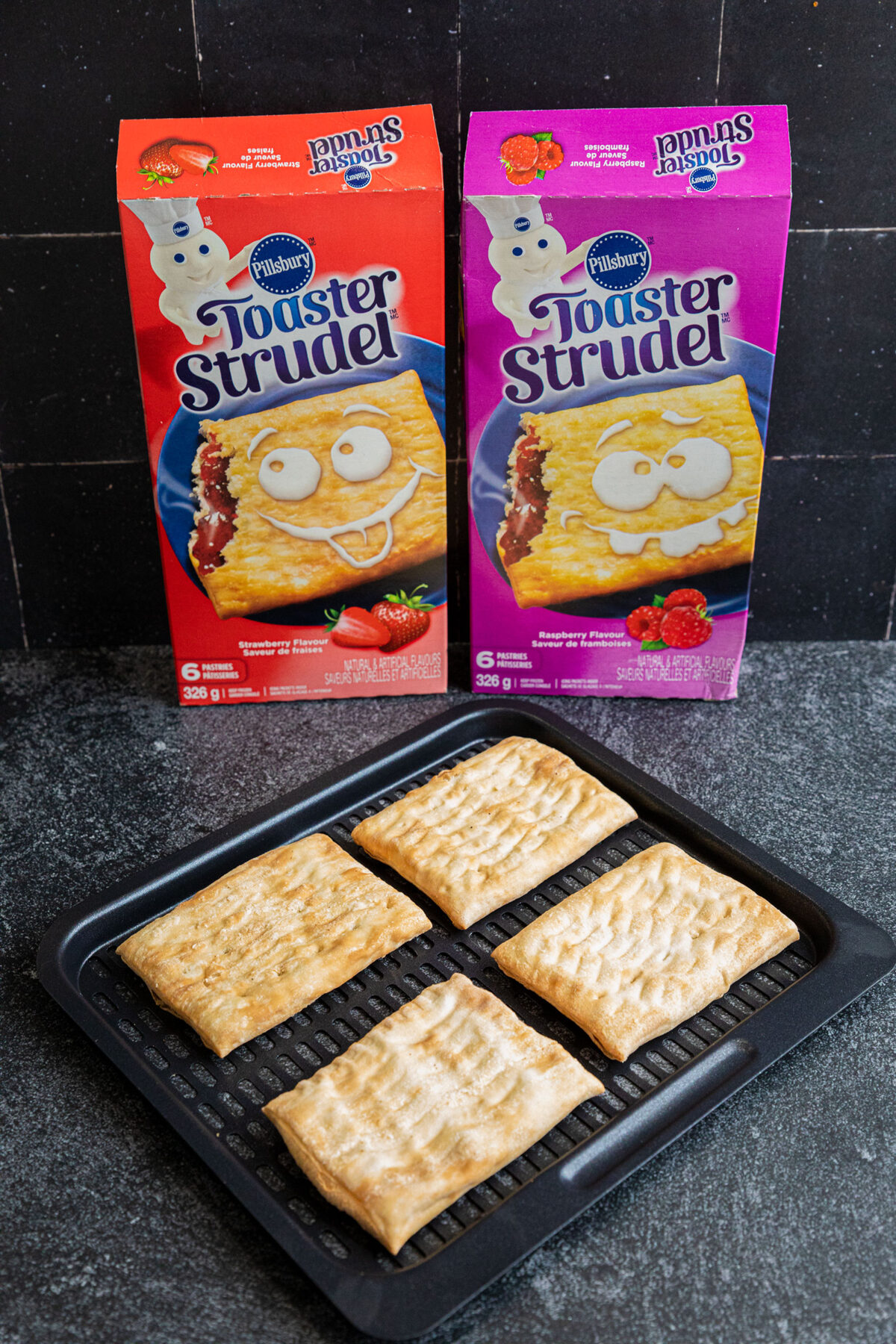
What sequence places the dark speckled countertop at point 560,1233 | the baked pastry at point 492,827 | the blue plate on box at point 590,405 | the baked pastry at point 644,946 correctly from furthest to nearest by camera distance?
the blue plate on box at point 590,405
the baked pastry at point 492,827
the baked pastry at point 644,946
the dark speckled countertop at point 560,1233

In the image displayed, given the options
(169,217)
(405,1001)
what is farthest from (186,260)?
(405,1001)

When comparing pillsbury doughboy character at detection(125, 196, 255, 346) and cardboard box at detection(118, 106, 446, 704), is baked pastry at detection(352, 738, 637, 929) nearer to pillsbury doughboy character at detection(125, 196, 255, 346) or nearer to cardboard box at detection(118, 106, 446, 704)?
cardboard box at detection(118, 106, 446, 704)

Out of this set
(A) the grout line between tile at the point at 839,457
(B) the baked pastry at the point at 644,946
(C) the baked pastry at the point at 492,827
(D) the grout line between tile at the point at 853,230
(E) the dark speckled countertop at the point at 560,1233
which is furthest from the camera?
(A) the grout line between tile at the point at 839,457

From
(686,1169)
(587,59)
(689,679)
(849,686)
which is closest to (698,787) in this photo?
(689,679)

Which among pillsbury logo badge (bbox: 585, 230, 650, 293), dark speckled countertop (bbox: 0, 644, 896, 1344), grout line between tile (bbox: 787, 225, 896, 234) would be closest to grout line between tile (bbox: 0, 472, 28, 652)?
dark speckled countertop (bbox: 0, 644, 896, 1344)

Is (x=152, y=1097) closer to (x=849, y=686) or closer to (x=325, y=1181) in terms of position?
(x=325, y=1181)

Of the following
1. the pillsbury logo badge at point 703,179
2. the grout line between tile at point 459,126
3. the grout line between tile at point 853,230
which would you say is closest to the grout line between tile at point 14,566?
the grout line between tile at point 459,126

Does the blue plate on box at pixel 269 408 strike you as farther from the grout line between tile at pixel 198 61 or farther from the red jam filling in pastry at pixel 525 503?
the grout line between tile at pixel 198 61
